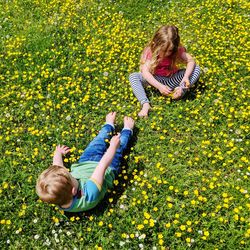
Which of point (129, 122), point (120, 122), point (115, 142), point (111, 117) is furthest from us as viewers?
point (120, 122)

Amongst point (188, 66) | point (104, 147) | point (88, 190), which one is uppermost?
point (188, 66)

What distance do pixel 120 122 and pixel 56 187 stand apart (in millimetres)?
1841

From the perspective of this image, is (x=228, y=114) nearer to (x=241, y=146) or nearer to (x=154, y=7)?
(x=241, y=146)

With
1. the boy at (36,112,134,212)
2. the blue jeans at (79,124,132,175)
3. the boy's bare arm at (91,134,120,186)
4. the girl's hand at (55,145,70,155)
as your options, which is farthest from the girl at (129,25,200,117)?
the girl's hand at (55,145,70,155)

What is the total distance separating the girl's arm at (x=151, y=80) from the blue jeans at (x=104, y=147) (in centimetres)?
85

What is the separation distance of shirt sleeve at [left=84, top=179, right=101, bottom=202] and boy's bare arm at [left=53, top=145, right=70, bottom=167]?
2.17ft

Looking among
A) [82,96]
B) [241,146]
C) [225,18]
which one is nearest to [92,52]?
[82,96]

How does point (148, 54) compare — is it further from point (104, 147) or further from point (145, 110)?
point (104, 147)

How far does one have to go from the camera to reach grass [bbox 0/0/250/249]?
4023 mm

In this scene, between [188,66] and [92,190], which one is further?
[188,66]

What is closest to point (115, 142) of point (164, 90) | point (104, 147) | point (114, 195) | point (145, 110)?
point (104, 147)

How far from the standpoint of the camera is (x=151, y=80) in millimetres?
5301

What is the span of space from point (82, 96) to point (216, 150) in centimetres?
A: 229

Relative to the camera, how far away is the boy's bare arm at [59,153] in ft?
14.9
